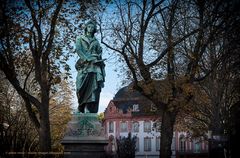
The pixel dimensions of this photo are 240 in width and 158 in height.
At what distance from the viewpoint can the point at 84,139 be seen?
11273 mm

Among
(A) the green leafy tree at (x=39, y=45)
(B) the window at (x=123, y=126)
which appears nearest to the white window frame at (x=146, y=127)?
(B) the window at (x=123, y=126)

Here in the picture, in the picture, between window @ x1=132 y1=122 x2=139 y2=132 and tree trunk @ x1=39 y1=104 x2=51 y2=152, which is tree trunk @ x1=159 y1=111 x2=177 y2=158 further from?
window @ x1=132 y1=122 x2=139 y2=132

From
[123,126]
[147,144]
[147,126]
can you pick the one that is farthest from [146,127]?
[123,126]

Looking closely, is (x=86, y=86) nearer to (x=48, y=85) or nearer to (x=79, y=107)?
(x=79, y=107)

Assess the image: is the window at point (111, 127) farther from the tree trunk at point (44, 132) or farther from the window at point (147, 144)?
the tree trunk at point (44, 132)

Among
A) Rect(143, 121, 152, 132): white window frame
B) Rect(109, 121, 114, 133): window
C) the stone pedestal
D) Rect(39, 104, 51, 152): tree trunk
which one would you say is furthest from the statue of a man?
Rect(109, 121, 114, 133): window

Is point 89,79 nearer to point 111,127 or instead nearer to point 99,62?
point 99,62

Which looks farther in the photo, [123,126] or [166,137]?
[123,126]

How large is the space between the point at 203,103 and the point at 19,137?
1822cm

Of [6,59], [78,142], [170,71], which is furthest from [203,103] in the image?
[78,142]

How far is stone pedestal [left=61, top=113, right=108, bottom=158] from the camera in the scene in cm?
1123

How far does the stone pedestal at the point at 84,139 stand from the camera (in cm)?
1123

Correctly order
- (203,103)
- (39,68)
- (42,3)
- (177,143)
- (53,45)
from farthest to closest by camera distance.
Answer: (177,143), (203,103), (53,45), (42,3), (39,68)

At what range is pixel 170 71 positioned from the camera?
18.7m
